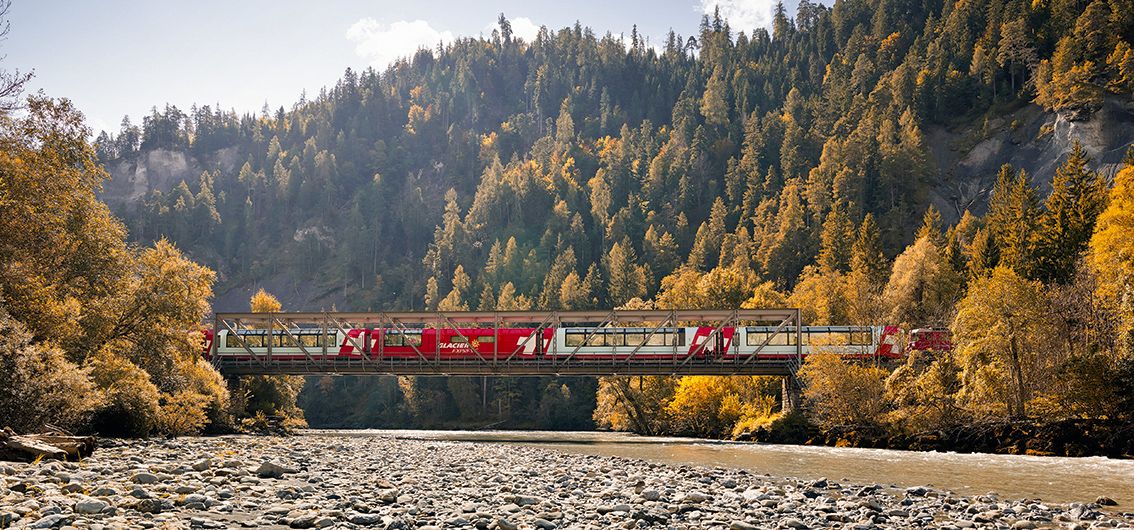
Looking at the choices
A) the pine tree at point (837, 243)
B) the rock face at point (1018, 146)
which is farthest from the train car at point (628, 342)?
the rock face at point (1018, 146)

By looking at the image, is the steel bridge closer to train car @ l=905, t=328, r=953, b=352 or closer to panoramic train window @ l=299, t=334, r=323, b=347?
panoramic train window @ l=299, t=334, r=323, b=347

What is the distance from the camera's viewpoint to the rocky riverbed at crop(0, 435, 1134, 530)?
35.0 ft

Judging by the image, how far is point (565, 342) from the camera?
5559 centimetres

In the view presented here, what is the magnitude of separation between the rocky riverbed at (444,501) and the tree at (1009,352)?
18.0 m

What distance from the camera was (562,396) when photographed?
3981 inches

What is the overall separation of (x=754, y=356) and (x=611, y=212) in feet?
335

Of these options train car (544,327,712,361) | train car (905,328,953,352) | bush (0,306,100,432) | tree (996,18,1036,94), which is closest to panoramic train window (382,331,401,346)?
train car (544,327,712,361)

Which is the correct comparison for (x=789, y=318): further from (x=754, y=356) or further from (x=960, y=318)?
(x=960, y=318)

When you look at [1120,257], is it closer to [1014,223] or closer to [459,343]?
[459,343]

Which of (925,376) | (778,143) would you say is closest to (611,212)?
(778,143)

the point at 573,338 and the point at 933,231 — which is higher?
the point at 933,231

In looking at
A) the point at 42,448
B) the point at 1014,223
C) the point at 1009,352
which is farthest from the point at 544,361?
the point at 1014,223

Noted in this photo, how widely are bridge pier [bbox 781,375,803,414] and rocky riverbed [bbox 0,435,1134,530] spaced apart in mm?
28690

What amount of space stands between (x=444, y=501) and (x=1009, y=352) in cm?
2758
